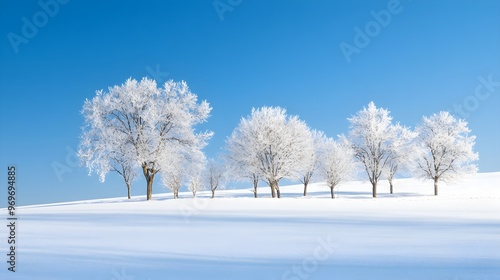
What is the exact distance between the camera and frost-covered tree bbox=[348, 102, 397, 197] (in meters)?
47.7

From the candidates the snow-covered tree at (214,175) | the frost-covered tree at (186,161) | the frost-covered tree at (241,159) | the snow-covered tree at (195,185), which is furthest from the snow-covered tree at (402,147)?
the snow-covered tree at (195,185)

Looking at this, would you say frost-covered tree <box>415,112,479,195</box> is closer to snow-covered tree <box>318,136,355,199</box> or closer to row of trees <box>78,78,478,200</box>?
row of trees <box>78,78,478,200</box>

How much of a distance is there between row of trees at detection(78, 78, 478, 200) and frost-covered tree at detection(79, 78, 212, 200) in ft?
0.26

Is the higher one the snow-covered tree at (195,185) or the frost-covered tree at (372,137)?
the frost-covered tree at (372,137)

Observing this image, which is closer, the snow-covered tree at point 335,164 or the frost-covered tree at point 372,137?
the frost-covered tree at point 372,137

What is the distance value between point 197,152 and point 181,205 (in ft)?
27.4

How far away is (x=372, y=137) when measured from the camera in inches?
1870

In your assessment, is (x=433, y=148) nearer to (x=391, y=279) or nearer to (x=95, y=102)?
(x=95, y=102)

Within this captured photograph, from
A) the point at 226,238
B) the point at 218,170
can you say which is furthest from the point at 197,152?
the point at 218,170

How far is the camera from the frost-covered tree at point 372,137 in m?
47.7

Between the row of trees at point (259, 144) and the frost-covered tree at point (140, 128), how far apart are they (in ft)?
0.26

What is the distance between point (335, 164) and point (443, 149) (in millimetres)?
14171

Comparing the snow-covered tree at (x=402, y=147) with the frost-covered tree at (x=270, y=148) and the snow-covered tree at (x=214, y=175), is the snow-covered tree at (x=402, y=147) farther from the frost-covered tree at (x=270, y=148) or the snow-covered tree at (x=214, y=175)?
the snow-covered tree at (x=214, y=175)

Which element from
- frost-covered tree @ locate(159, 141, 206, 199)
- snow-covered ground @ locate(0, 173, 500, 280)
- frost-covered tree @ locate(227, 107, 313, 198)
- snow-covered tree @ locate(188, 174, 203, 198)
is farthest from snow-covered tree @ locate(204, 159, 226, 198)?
snow-covered ground @ locate(0, 173, 500, 280)
